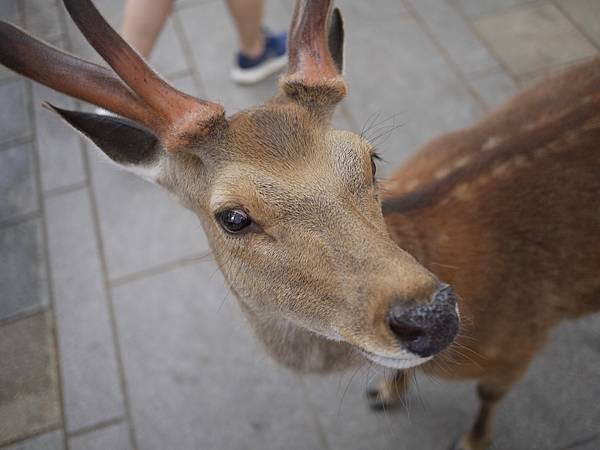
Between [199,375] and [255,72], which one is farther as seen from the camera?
[255,72]

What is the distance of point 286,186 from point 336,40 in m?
0.86

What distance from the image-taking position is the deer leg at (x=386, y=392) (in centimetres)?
305

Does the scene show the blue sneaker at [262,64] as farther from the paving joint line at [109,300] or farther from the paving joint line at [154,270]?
the paving joint line at [154,270]

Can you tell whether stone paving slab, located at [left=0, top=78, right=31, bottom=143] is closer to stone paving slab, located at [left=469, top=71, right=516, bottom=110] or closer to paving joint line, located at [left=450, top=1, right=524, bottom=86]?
stone paving slab, located at [left=469, top=71, right=516, bottom=110]

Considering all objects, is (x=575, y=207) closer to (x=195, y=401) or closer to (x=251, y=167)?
(x=251, y=167)

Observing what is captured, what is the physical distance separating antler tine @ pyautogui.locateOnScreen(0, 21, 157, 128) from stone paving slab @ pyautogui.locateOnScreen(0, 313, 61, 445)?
2.28 metres

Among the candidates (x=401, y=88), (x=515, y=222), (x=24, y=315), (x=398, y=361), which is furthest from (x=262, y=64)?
(x=398, y=361)

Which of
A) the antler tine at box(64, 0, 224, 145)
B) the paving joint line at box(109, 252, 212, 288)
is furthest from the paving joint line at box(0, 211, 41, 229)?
the antler tine at box(64, 0, 224, 145)

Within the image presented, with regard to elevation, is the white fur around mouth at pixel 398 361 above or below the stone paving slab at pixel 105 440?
above

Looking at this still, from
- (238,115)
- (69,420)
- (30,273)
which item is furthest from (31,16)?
(238,115)

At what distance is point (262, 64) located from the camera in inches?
179

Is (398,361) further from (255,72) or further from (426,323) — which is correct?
(255,72)

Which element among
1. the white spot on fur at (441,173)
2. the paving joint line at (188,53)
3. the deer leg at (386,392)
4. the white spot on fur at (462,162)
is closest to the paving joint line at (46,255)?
the paving joint line at (188,53)

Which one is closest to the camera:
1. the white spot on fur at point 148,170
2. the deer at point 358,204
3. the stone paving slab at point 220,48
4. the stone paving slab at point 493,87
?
the deer at point 358,204
